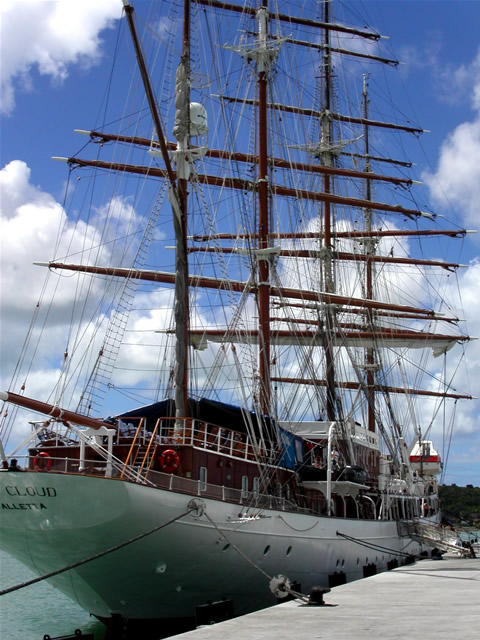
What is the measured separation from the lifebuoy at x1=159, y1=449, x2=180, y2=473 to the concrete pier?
5.23 m

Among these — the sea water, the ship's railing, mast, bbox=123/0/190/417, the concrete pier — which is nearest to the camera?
the concrete pier

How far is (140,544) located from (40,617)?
1595 cm

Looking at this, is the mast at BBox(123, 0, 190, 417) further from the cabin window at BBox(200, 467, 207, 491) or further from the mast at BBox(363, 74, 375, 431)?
the mast at BBox(363, 74, 375, 431)

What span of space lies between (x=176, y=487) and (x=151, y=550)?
1706mm

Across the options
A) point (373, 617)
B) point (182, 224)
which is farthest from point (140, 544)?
point (182, 224)

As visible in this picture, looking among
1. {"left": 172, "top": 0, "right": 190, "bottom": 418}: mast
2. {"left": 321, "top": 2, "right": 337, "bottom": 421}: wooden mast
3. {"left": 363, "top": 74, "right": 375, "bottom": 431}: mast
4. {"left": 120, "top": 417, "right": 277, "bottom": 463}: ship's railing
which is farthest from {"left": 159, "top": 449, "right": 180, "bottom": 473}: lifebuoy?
{"left": 363, "top": 74, "right": 375, "bottom": 431}: mast

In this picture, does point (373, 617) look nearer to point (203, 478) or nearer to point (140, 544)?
point (140, 544)

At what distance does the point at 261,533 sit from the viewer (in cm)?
2345

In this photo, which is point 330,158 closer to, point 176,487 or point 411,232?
point 411,232

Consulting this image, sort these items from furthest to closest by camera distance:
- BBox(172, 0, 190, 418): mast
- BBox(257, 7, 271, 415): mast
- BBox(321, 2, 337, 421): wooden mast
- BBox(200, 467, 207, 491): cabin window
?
BBox(321, 2, 337, 421): wooden mast
BBox(257, 7, 271, 415): mast
BBox(172, 0, 190, 418): mast
BBox(200, 467, 207, 491): cabin window

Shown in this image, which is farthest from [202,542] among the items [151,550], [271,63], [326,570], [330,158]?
[330,158]

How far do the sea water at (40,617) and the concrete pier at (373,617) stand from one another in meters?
9.50

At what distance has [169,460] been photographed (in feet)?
72.1

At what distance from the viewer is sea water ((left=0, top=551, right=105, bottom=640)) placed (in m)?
29.0
